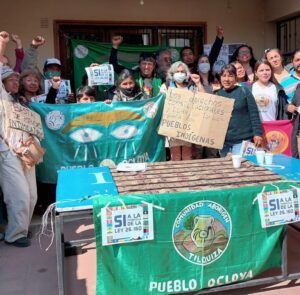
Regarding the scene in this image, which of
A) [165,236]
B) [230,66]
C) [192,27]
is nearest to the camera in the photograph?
[165,236]

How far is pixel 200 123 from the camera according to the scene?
14.1ft

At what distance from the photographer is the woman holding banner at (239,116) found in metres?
4.10

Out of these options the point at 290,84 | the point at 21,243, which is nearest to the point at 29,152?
the point at 21,243

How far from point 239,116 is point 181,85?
802mm

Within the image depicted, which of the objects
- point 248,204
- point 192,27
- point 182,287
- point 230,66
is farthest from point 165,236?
point 192,27

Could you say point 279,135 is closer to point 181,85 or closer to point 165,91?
point 181,85

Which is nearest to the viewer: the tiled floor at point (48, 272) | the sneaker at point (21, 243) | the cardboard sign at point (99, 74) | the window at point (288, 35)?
the tiled floor at point (48, 272)

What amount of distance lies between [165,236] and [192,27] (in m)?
5.51

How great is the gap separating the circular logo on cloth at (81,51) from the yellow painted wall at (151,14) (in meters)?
0.47

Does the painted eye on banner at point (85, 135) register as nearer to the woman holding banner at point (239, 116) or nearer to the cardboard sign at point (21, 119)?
the cardboard sign at point (21, 119)

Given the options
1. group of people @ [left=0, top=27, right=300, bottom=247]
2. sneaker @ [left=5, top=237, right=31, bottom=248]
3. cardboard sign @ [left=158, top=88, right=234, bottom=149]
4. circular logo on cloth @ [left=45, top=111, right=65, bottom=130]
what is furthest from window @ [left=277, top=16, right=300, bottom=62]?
sneaker @ [left=5, top=237, right=31, bottom=248]

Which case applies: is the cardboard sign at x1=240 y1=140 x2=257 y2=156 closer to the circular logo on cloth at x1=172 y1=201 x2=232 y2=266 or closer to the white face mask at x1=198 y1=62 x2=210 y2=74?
the white face mask at x1=198 y1=62 x2=210 y2=74

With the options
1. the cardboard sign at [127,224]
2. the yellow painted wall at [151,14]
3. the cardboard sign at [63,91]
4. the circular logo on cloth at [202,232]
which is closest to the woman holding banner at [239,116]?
the circular logo on cloth at [202,232]

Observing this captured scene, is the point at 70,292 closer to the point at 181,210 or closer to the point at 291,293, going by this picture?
the point at 181,210
